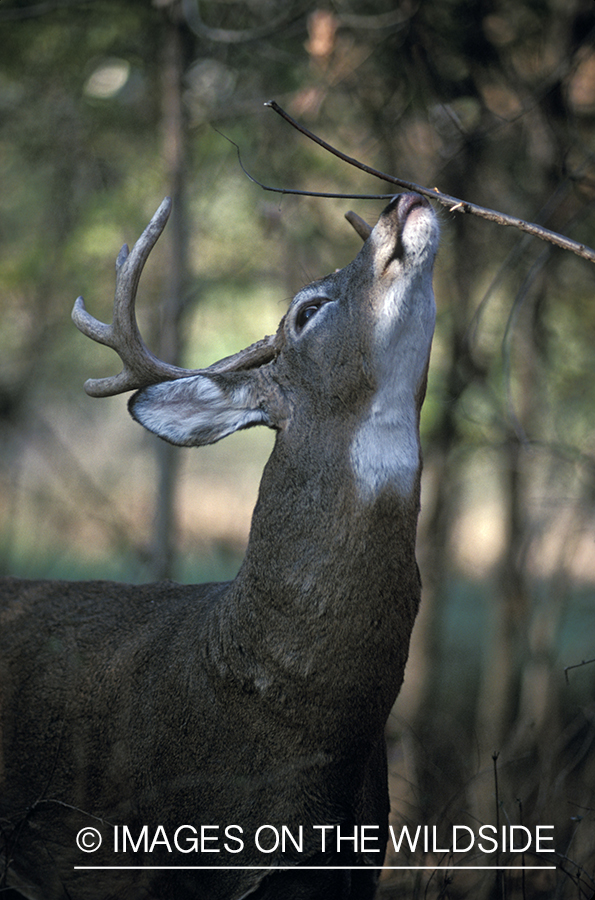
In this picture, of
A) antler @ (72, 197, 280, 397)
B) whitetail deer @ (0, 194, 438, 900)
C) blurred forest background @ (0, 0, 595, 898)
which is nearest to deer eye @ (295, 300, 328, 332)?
whitetail deer @ (0, 194, 438, 900)

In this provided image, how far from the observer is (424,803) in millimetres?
4430

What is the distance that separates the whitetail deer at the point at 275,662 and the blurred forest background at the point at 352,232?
85.9 inches

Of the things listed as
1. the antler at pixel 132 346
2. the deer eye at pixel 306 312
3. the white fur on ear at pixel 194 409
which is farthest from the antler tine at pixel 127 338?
the deer eye at pixel 306 312

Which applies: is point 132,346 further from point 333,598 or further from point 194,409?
point 333,598

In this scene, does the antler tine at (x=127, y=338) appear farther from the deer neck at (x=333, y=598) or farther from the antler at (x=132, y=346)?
the deer neck at (x=333, y=598)

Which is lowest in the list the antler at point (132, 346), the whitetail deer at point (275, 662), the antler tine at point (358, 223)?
the whitetail deer at point (275, 662)

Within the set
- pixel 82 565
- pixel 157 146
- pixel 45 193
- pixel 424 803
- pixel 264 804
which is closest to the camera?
pixel 264 804

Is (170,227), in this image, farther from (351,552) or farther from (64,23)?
(351,552)

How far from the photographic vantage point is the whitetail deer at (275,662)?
9.79ft

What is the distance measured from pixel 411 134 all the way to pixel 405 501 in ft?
15.4

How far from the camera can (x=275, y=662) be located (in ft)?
10.1

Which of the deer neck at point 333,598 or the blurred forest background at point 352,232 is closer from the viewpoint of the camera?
the deer neck at point 333,598

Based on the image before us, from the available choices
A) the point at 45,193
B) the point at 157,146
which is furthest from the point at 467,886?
the point at 45,193

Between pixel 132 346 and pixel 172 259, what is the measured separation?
3040 mm
